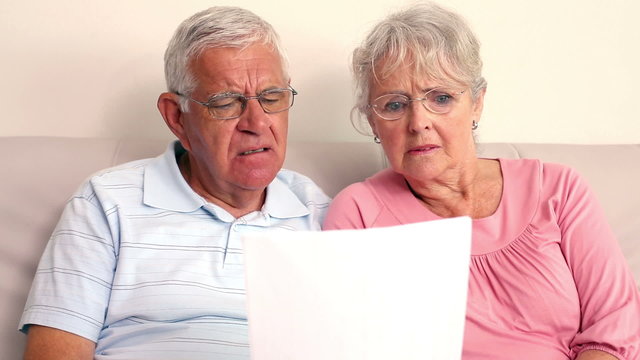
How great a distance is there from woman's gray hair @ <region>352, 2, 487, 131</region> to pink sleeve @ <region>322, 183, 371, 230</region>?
235 mm

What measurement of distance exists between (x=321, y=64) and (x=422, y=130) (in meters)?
0.65

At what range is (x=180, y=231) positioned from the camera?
5.57 feet

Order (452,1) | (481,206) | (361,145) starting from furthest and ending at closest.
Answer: (452,1) < (361,145) < (481,206)

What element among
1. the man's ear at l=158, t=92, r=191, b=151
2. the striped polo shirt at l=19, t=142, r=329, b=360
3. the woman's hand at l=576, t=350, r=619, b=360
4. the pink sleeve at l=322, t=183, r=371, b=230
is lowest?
the woman's hand at l=576, t=350, r=619, b=360

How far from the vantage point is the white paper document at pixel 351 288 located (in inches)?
38.6

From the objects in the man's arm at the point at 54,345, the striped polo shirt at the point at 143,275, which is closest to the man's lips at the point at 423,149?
the striped polo shirt at the point at 143,275

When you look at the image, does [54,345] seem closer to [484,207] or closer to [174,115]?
[174,115]

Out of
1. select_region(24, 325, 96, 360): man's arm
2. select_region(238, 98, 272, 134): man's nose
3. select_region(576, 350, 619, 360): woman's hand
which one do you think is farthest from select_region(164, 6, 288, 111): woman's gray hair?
select_region(576, 350, 619, 360): woman's hand

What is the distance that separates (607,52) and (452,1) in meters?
0.56

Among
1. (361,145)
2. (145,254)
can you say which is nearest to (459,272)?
(145,254)

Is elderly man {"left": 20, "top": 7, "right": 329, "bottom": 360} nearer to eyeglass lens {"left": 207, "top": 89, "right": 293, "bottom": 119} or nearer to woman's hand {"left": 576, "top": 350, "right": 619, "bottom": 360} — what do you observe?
eyeglass lens {"left": 207, "top": 89, "right": 293, "bottom": 119}

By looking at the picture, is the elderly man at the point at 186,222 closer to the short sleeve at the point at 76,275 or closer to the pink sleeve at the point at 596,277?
the short sleeve at the point at 76,275

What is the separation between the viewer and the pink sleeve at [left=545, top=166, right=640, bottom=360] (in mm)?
1614

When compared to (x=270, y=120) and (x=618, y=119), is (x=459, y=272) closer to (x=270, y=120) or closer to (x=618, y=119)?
(x=270, y=120)
